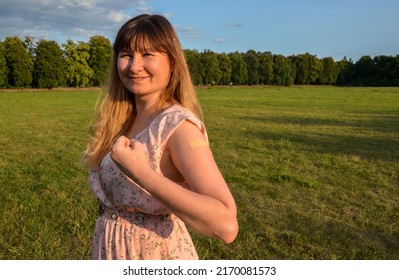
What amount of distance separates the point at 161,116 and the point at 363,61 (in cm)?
13310

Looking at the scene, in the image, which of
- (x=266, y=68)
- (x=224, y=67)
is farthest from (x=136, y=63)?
(x=266, y=68)

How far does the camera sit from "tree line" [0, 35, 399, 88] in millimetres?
70562

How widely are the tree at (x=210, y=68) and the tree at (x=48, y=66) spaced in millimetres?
33761

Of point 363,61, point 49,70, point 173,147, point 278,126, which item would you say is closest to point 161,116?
point 173,147

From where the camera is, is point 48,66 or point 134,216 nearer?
point 134,216

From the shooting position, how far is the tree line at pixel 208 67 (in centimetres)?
7056

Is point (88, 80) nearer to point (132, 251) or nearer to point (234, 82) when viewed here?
point (234, 82)

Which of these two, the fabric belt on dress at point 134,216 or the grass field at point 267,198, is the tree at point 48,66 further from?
the fabric belt on dress at point 134,216

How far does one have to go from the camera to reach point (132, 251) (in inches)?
79.0

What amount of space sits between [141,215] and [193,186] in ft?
1.67

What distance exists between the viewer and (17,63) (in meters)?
68.6

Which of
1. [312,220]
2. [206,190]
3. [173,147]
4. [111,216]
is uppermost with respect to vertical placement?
[173,147]

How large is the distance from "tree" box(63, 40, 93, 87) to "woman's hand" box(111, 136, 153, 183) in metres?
81.1

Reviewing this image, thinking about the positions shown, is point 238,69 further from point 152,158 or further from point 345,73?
point 152,158
